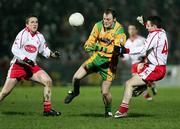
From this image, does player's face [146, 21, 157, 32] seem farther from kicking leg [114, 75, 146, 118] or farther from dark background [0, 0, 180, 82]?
dark background [0, 0, 180, 82]

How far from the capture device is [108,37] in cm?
1741

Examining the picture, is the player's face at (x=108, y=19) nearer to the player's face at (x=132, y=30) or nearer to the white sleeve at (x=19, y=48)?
the white sleeve at (x=19, y=48)

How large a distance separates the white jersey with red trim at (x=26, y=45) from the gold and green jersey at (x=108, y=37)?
4.67 ft

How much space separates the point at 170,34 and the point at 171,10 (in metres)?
4.33

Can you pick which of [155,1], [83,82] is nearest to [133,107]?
[83,82]

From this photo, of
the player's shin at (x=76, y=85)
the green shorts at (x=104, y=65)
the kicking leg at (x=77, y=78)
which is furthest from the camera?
the player's shin at (x=76, y=85)

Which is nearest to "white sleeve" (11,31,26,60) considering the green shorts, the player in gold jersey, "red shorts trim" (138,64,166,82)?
the player in gold jersey

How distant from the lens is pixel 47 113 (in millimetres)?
17703

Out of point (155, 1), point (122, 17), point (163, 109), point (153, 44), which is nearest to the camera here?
point (153, 44)

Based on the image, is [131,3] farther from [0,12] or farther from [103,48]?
[103,48]

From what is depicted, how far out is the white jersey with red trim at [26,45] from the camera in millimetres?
17781

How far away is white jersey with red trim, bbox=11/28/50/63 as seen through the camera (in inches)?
700

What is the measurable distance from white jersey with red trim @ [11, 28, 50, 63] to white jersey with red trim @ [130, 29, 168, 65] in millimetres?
2618

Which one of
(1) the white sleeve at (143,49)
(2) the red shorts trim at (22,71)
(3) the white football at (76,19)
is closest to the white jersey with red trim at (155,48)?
(1) the white sleeve at (143,49)
